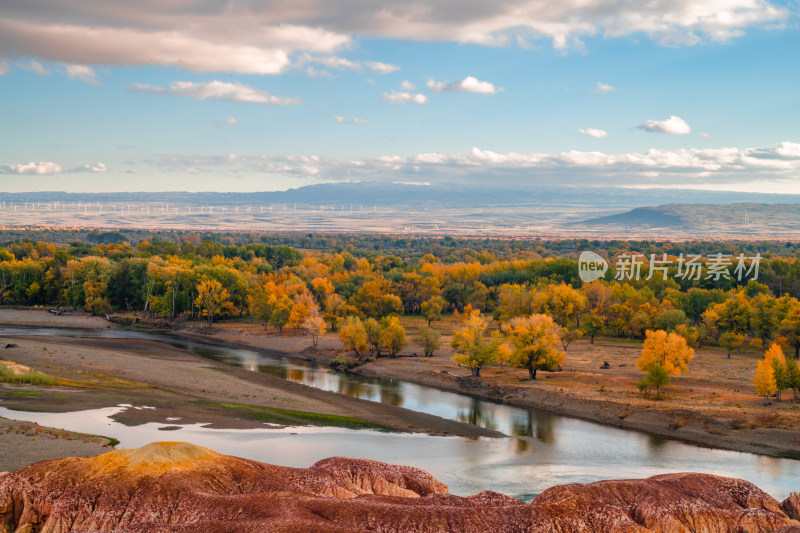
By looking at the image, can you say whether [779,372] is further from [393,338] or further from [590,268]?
[590,268]

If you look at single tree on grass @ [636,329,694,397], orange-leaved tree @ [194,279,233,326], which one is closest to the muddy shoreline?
single tree on grass @ [636,329,694,397]

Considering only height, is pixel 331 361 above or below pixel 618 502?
below

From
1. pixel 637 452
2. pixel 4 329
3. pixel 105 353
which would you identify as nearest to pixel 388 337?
pixel 105 353

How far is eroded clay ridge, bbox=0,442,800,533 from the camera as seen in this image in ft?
60.7

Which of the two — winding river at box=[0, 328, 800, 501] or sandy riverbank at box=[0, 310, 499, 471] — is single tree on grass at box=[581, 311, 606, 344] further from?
sandy riverbank at box=[0, 310, 499, 471]

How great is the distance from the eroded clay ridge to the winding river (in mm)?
10240

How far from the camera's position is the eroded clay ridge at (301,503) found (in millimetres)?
18516

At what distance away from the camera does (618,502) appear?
21.9 m

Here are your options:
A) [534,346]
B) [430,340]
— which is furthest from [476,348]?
[430,340]

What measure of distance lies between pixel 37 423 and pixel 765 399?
51.5 m

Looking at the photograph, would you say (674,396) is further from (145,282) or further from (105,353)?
(145,282)

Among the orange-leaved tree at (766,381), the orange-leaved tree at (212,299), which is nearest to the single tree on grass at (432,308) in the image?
the orange-leaved tree at (212,299)

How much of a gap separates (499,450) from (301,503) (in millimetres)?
24761

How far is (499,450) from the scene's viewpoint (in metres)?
41.5
